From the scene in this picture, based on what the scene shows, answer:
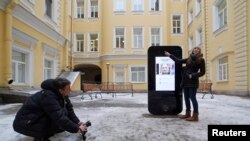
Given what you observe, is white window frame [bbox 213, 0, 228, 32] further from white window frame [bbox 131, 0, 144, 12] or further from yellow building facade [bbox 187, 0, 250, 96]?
white window frame [bbox 131, 0, 144, 12]

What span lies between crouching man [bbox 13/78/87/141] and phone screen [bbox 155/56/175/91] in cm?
365

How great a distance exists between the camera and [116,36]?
3278 centimetres

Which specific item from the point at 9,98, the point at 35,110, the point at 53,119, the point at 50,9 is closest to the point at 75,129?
the point at 53,119

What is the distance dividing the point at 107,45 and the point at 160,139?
27630 mm

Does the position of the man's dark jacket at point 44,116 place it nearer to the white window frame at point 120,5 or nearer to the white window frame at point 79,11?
the white window frame at point 120,5

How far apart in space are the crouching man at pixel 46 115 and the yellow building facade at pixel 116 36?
850 centimetres

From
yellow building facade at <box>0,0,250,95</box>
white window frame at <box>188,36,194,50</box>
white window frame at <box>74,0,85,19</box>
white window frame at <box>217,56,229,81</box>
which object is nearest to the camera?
yellow building facade at <box>0,0,250,95</box>

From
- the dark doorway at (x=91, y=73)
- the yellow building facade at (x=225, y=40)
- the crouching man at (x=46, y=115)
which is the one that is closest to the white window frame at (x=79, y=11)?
the dark doorway at (x=91, y=73)

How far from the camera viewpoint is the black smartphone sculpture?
7918mm

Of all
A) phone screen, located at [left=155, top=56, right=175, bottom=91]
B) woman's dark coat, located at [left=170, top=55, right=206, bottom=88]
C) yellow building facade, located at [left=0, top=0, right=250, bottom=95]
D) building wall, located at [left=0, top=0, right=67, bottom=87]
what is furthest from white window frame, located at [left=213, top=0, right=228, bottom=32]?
woman's dark coat, located at [left=170, top=55, right=206, bottom=88]

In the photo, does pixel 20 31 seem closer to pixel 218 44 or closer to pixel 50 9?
pixel 50 9

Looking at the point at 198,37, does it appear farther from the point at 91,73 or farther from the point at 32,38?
the point at 32,38

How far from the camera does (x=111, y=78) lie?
31.8 metres

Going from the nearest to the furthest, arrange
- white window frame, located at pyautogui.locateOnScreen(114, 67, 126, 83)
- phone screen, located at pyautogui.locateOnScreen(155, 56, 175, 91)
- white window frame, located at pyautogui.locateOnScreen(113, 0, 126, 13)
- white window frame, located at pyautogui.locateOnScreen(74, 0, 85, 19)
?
phone screen, located at pyautogui.locateOnScreen(155, 56, 175, 91)
white window frame, located at pyautogui.locateOnScreen(114, 67, 126, 83)
white window frame, located at pyautogui.locateOnScreen(113, 0, 126, 13)
white window frame, located at pyautogui.locateOnScreen(74, 0, 85, 19)
